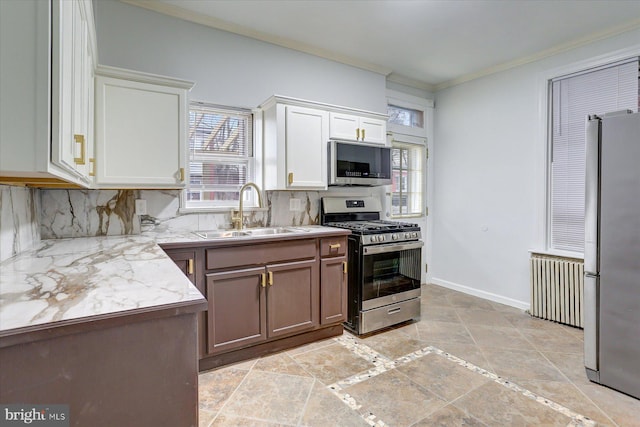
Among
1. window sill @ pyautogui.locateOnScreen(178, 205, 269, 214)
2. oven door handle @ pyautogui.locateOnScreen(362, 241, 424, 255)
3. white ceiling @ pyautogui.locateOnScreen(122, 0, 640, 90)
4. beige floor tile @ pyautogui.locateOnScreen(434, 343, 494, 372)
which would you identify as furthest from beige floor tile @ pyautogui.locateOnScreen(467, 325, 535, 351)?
white ceiling @ pyautogui.locateOnScreen(122, 0, 640, 90)

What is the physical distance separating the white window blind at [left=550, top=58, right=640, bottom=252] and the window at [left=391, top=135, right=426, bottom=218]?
1.52m

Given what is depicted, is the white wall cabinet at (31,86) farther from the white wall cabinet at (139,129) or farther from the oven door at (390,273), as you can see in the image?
the oven door at (390,273)

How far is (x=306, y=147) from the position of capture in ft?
10.0

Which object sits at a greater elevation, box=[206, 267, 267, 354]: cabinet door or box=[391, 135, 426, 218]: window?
box=[391, 135, 426, 218]: window

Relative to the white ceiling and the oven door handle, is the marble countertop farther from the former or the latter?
the white ceiling

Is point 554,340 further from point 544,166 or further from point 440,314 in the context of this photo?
point 544,166

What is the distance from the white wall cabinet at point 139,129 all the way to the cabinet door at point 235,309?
0.82 meters

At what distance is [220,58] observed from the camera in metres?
2.96

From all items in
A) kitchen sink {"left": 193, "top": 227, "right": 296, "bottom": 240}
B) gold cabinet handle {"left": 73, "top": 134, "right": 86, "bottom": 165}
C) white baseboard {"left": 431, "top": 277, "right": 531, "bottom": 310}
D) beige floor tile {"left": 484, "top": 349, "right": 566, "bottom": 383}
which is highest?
gold cabinet handle {"left": 73, "top": 134, "right": 86, "bottom": 165}

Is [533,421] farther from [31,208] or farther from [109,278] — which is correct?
[31,208]

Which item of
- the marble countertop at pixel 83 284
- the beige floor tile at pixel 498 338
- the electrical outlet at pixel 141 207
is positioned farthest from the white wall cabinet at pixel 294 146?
the beige floor tile at pixel 498 338

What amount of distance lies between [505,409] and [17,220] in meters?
2.89

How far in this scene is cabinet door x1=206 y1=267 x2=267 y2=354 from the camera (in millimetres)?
2303

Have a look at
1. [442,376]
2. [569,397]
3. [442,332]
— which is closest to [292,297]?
[442,376]
